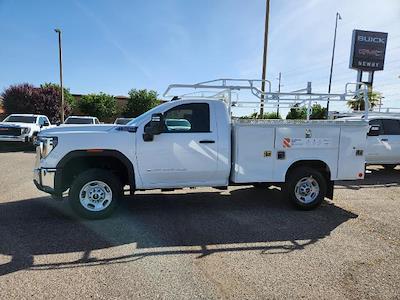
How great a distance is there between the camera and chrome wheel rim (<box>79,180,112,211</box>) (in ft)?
19.9

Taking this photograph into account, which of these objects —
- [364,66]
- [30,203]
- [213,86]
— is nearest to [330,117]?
[213,86]

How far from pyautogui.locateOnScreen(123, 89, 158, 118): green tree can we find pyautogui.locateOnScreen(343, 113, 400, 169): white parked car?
1213 inches

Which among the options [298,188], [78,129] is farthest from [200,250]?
[78,129]

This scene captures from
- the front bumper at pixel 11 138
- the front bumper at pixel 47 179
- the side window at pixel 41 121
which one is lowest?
the front bumper at pixel 11 138

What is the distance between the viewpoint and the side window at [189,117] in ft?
21.3

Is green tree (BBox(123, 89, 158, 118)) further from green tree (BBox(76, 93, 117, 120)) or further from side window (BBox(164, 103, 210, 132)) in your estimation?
side window (BBox(164, 103, 210, 132))

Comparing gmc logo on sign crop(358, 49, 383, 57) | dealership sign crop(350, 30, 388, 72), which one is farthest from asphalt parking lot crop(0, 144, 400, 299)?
gmc logo on sign crop(358, 49, 383, 57)

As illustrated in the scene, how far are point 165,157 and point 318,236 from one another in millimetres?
2767

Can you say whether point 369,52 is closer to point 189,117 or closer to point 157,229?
point 189,117

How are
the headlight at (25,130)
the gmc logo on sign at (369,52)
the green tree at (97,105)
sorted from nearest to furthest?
the headlight at (25,130), the green tree at (97,105), the gmc logo on sign at (369,52)

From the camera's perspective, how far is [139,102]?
133 ft

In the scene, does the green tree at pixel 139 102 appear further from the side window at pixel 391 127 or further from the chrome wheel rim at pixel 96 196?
the chrome wheel rim at pixel 96 196

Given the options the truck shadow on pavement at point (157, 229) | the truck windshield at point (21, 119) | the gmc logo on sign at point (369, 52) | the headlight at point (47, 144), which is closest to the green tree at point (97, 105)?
the truck windshield at point (21, 119)

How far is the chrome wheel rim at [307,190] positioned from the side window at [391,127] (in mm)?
5902
